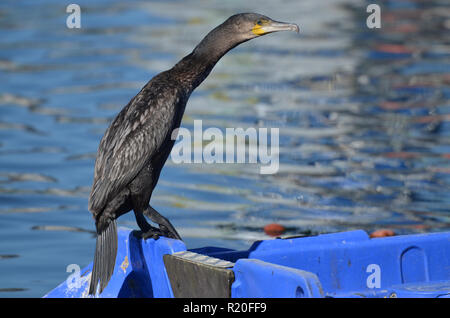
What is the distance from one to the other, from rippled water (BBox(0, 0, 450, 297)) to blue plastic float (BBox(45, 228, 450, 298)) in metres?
1.38

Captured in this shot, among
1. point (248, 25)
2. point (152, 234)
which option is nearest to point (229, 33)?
point (248, 25)

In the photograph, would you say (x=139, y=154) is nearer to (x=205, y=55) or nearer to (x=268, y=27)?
(x=205, y=55)

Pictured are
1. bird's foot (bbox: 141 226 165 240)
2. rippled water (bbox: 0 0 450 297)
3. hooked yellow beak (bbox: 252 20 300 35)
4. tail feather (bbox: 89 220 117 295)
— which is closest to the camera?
tail feather (bbox: 89 220 117 295)

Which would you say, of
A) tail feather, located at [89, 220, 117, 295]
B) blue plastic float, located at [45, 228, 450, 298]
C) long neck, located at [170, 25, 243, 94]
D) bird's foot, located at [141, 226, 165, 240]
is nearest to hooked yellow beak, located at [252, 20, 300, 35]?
long neck, located at [170, 25, 243, 94]

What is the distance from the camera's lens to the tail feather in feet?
15.8

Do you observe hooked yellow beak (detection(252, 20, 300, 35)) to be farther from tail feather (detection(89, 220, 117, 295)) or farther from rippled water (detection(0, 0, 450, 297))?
rippled water (detection(0, 0, 450, 297))

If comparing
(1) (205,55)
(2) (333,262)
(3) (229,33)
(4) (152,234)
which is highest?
(3) (229,33)

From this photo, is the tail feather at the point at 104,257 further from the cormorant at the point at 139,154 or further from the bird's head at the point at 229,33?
the bird's head at the point at 229,33

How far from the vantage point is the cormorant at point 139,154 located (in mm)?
5012

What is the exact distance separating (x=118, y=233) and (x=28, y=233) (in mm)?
2386

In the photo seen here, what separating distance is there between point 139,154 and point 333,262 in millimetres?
1279

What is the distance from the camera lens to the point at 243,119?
11219 mm

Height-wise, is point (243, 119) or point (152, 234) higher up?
point (243, 119)
